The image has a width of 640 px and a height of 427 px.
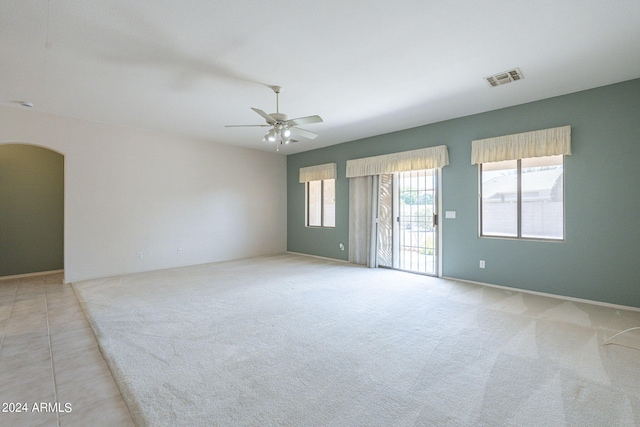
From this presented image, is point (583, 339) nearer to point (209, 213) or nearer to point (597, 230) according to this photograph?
point (597, 230)

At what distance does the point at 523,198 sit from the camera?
4.48 m

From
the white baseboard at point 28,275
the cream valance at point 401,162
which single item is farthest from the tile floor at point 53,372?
the cream valance at point 401,162

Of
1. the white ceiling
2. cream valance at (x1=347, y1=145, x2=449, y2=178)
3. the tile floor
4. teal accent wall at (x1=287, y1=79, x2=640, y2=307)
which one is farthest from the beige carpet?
the white ceiling

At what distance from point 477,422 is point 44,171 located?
8.48m

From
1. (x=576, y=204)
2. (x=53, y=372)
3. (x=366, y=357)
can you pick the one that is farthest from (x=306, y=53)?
(x=576, y=204)

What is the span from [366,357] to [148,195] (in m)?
5.65

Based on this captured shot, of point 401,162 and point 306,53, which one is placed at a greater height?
point 306,53

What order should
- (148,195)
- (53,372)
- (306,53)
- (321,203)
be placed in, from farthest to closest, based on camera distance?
(321,203)
(148,195)
(306,53)
(53,372)

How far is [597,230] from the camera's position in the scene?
3816 millimetres

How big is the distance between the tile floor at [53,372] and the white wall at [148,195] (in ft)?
5.71

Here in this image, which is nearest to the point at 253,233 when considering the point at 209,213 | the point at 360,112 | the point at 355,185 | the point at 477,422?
the point at 209,213

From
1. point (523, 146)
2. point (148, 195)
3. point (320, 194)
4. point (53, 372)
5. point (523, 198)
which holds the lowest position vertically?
point (53, 372)

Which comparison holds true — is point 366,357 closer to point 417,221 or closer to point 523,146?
point 417,221

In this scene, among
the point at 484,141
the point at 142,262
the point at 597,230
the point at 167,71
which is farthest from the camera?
the point at 142,262
